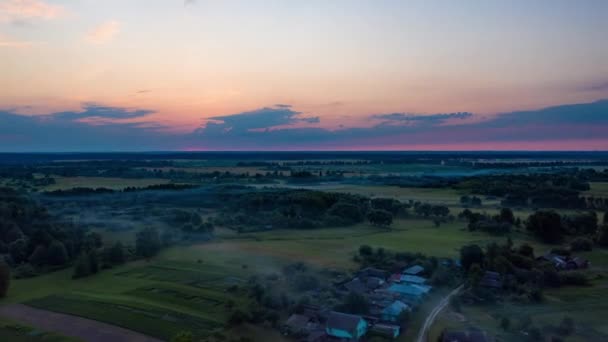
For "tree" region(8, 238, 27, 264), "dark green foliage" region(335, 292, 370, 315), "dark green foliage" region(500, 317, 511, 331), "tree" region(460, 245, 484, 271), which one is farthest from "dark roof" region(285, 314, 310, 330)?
"tree" region(8, 238, 27, 264)

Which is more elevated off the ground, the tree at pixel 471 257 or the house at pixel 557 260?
the tree at pixel 471 257

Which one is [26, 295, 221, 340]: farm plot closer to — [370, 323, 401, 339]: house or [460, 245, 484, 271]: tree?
[370, 323, 401, 339]: house

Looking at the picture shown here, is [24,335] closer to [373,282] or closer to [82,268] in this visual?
[82,268]

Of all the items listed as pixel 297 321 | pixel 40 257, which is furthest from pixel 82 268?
pixel 297 321

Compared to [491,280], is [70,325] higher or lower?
lower

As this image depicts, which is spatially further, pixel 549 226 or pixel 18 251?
pixel 549 226

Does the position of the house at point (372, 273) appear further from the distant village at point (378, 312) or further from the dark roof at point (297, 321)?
the dark roof at point (297, 321)

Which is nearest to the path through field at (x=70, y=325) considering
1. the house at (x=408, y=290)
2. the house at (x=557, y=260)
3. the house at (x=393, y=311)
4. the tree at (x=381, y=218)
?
the house at (x=393, y=311)
